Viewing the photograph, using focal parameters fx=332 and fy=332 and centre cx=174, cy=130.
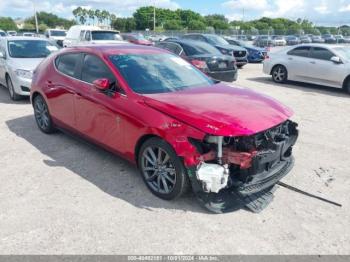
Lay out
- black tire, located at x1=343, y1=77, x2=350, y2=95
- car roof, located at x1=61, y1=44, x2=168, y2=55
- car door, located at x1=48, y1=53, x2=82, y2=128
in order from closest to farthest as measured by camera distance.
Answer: car roof, located at x1=61, y1=44, x2=168, y2=55
car door, located at x1=48, y1=53, x2=82, y2=128
black tire, located at x1=343, y1=77, x2=350, y2=95

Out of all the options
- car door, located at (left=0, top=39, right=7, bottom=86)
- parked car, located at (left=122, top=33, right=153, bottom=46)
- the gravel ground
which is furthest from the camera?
parked car, located at (left=122, top=33, right=153, bottom=46)

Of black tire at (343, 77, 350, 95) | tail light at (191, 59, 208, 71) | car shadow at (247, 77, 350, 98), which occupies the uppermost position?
tail light at (191, 59, 208, 71)

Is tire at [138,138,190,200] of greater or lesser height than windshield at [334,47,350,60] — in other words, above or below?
below

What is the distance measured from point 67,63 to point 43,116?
128cm

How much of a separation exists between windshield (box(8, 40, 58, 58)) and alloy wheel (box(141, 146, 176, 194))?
676cm

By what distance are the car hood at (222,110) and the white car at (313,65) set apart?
24.7ft

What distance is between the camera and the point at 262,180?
3.58m

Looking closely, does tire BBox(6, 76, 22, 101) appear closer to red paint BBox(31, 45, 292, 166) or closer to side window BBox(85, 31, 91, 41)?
red paint BBox(31, 45, 292, 166)

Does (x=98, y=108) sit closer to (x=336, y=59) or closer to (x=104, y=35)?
(x=336, y=59)

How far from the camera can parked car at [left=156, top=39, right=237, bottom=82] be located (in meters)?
10.5

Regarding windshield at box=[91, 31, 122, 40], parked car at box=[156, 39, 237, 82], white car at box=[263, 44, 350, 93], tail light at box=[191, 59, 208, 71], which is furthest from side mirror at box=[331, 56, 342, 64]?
windshield at box=[91, 31, 122, 40]

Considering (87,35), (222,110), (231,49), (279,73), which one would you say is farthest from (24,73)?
(231,49)

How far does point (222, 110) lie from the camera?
11.8 ft

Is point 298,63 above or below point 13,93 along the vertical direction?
above
